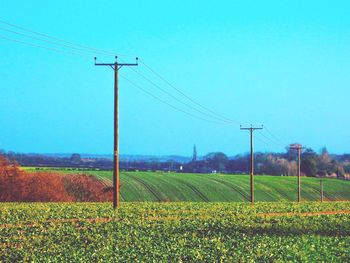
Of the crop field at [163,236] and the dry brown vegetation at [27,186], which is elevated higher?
the dry brown vegetation at [27,186]

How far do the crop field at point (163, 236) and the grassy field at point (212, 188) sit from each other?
40498 millimetres

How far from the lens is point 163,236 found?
3378cm

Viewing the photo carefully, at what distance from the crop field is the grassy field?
1594 inches

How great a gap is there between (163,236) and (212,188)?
6523cm

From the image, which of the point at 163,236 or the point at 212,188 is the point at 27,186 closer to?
the point at 212,188

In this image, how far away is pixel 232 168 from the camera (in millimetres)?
170125

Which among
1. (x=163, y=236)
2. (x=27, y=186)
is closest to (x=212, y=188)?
(x=27, y=186)

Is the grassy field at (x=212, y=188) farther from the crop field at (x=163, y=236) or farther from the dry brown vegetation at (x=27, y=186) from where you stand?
the crop field at (x=163, y=236)

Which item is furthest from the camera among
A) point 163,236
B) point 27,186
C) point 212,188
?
point 212,188

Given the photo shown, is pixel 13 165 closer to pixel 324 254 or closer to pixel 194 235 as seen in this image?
pixel 194 235

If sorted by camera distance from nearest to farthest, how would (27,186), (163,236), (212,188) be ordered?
(163,236)
(27,186)
(212,188)

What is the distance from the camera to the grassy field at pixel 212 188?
90.8 meters

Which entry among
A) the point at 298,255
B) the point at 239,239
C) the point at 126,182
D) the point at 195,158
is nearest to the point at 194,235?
the point at 239,239

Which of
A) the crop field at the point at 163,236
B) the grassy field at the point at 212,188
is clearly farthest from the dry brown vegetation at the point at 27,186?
the crop field at the point at 163,236
